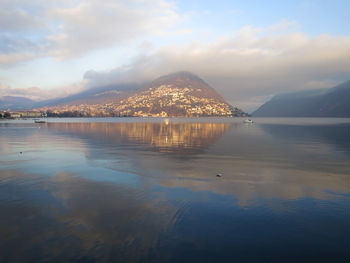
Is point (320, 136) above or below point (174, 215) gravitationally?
above

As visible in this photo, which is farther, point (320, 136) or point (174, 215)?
point (320, 136)

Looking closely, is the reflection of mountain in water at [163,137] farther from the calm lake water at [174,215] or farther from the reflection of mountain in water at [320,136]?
the reflection of mountain in water at [320,136]

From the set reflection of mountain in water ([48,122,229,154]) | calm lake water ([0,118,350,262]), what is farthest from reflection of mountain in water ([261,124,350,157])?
A: calm lake water ([0,118,350,262])

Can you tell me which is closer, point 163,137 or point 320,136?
point 163,137

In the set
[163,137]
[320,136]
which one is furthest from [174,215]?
[320,136]

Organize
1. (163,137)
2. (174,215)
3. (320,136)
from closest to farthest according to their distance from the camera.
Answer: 1. (174,215)
2. (163,137)
3. (320,136)

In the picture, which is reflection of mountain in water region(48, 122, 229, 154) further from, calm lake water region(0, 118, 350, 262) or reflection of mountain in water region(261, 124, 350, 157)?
reflection of mountain in water region(261, 124, 350, 157)

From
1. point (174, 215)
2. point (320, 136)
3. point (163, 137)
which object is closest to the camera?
point (174, 215)

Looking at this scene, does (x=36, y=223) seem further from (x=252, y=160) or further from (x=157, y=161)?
(x=252, y=160)

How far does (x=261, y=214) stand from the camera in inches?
431

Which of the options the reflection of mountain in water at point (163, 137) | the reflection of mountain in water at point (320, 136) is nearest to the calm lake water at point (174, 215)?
the reflection of mountain in water at point (163, 137)

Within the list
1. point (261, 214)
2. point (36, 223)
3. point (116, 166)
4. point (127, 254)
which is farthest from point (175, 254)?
point (116, 166)

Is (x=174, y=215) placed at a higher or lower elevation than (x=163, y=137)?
lower

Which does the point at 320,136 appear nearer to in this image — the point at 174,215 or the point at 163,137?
the point at 163,137
